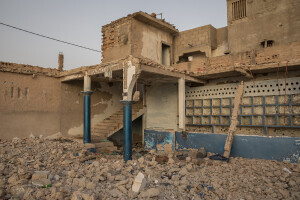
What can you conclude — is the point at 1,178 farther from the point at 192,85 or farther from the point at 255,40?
the point at 255,40

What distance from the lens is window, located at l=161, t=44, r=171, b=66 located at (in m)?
14.1

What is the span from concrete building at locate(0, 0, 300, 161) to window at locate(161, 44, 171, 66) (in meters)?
0.79

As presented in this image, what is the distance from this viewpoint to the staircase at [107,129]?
9070mm

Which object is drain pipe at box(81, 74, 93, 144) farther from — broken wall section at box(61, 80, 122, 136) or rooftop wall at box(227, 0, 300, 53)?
rooftop wall at box(227, 0, 300, 53)

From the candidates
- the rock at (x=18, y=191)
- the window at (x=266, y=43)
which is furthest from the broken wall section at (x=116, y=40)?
the rock at (x=18, y=191)

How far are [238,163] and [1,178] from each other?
20.0 feet

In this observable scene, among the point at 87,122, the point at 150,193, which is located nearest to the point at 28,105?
the point at 87,122

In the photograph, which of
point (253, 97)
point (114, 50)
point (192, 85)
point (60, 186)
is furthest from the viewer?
point (114, 50)

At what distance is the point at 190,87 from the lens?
10.5 m

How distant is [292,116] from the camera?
317 inches

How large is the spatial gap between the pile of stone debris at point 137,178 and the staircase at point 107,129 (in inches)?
74.7

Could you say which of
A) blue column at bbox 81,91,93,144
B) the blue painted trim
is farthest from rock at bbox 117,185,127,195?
blue column at bbox 81,91,93,144

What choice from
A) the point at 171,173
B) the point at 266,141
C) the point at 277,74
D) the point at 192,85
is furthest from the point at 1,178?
the point at 277,74

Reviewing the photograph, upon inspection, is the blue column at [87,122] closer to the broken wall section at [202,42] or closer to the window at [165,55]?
the window at [165,55]
